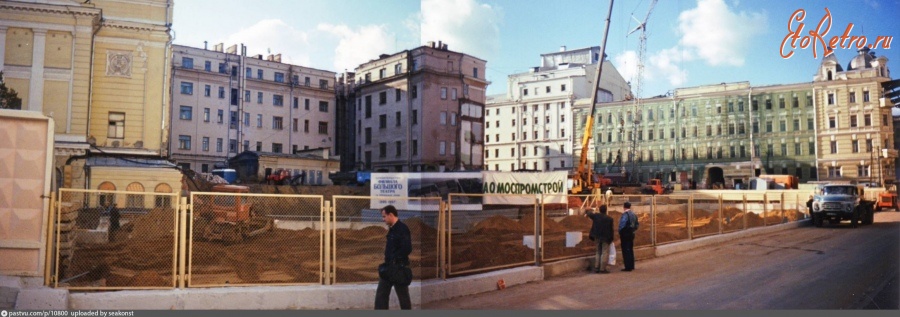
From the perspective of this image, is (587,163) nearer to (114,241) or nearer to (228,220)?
(228,220)

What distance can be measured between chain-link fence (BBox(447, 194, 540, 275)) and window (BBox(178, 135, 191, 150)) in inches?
1285

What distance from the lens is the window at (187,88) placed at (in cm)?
4825

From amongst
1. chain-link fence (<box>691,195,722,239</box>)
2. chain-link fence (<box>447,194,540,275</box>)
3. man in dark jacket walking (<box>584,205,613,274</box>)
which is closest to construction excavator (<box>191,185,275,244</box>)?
chain-link fence (<box>447,194,540,275</box>)

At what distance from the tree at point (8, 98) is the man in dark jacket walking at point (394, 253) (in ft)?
53.4

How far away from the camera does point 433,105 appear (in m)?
21.7

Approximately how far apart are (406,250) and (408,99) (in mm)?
15235

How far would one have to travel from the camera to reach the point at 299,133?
55.1 m

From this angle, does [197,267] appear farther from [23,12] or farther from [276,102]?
[276,102]

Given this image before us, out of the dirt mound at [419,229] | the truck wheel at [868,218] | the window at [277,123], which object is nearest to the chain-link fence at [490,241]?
the dirt mound at [419,229]

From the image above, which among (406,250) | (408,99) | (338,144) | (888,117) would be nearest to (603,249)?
(406,250)

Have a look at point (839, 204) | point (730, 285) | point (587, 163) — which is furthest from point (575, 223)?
point (839, 204)

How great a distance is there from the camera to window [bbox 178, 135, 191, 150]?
1886 inches

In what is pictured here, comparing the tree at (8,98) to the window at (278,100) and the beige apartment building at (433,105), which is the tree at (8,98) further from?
the window at (278,100)

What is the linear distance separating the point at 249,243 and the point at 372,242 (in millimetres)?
3409
